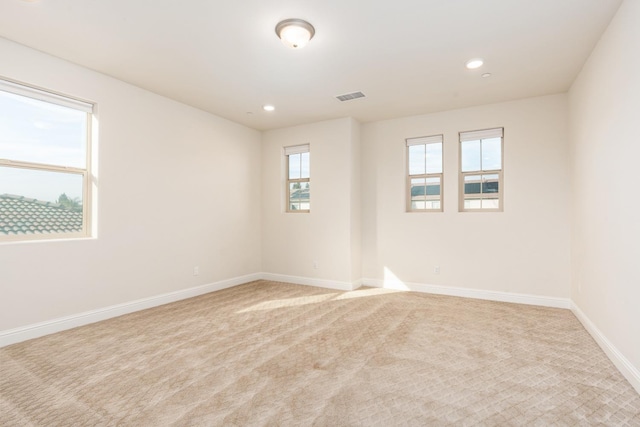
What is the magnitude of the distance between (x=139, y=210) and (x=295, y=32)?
9.51 ft

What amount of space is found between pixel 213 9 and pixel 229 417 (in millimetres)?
2914

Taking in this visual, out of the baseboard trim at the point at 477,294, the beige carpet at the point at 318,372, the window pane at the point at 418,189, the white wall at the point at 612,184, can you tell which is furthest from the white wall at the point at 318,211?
the white wall at the point at 612,184

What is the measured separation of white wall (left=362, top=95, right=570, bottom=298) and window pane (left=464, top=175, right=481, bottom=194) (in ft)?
0.62

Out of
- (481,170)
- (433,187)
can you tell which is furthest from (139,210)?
(481,170)

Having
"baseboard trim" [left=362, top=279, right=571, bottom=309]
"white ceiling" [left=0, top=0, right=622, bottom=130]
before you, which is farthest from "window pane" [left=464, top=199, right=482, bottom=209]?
"white ceiling" [left=0, top=0, right=622, bottom=130]

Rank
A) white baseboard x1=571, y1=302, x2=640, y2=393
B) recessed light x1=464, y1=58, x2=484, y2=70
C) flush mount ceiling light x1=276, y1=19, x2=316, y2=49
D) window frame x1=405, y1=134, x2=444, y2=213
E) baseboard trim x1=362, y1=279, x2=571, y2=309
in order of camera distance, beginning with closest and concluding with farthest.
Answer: white baseboard x1=571, y1=302, x2=640, y2=393 < flush mount ceiling light x1=276, y1=19, x2=316, y2=49 < recessed light x1=464, y1=58, x2=484, y2=70 < baseboard trim x1=362, y1=279, x2=571, y2=309 < window frame x1=405, y1=134, x2=444, y2=213

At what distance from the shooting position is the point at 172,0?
2.45 m

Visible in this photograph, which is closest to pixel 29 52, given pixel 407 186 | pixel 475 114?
pixel 407 186

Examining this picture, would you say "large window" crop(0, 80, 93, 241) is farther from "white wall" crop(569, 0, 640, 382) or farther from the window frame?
"white wall" crop(569, 0, 640, 382)

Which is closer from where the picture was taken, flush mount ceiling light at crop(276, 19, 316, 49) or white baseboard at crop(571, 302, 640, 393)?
white baseboard at crop(571, 302, 640, 393)

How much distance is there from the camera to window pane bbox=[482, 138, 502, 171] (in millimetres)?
4617

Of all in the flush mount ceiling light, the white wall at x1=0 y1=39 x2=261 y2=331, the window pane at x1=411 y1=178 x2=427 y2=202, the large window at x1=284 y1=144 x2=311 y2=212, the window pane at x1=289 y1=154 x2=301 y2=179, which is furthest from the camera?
the window pane at x1=289 y1=154 x2=301 y2=179

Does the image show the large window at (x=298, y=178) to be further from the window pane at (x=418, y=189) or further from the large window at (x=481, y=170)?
the large window at (x=481, y=170)

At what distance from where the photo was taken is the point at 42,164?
3285 millimetres
